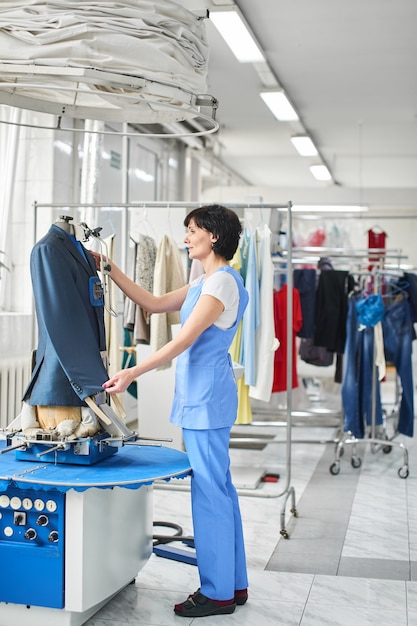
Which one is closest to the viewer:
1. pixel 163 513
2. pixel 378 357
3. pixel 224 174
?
pixel 163 513

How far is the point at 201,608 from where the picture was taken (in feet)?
10.4

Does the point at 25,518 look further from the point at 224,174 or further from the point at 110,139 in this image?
the point at 224,174

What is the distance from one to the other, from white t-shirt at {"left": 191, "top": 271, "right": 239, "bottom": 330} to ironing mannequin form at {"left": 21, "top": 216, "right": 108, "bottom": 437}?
0.47 meters

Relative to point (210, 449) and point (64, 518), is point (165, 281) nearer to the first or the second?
point (210, 449)

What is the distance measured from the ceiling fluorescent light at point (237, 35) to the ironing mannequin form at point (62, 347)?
2779mm

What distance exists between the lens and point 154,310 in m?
3.57

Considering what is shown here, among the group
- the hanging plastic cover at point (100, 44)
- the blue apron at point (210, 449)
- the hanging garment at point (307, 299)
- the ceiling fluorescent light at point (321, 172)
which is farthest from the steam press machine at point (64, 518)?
the ceiling fluorescent light at point (321, 172)

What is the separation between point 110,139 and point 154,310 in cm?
431

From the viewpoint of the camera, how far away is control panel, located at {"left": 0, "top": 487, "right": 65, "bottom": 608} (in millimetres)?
2879

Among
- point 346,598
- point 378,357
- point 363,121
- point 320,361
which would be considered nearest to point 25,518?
point 346,598

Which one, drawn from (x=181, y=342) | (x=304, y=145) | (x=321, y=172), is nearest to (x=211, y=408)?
(x=181, y=342)

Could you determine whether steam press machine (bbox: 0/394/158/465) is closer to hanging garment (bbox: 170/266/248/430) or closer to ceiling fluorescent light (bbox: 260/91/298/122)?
hanging garment (bbox: 170/266/248/430)

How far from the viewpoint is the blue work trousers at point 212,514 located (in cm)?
312

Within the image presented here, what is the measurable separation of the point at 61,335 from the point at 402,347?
382 centimetres
